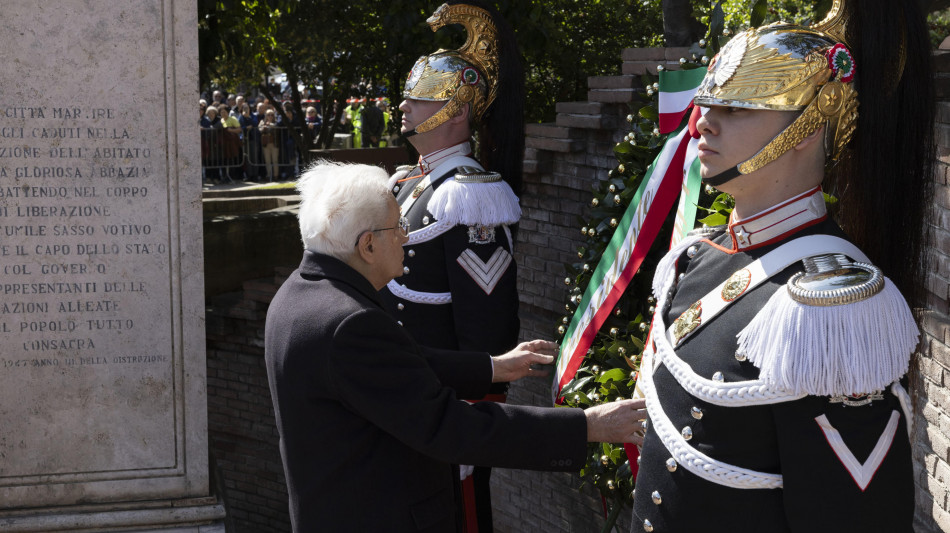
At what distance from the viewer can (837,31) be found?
205 centimetres

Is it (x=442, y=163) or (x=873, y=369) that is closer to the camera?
(x=873, y=369)

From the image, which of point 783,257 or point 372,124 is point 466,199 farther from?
point 372,124

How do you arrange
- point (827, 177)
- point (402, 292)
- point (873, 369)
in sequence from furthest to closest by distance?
point (402, 292) → point (827, 177) → point (873, 369)

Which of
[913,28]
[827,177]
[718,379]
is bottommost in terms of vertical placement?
[718,379]

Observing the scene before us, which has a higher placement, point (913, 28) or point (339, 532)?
point (913, 28)

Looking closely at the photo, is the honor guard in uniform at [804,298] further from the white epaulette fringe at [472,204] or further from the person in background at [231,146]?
the person in background at [231,146]

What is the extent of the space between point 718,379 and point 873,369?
317mm

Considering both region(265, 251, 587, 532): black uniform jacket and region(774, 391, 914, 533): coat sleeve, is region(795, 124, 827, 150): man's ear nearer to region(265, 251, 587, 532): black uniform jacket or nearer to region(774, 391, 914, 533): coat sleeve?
region(774, 391, 914, 533): coat sleeve

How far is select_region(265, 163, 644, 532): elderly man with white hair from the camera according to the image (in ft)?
7.61

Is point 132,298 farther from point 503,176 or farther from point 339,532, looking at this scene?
point 339,532

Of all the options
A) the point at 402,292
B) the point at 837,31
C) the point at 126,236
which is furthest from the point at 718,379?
the point at 126,236

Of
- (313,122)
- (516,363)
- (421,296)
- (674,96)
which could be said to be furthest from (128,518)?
(313,122)

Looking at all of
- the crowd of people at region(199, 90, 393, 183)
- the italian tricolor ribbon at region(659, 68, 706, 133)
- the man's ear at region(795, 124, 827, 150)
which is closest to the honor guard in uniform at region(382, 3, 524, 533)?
the italian tricolor ribbon at region(659, 68, 706, 133)

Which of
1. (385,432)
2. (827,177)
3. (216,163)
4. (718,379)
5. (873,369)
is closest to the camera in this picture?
(873,369)
